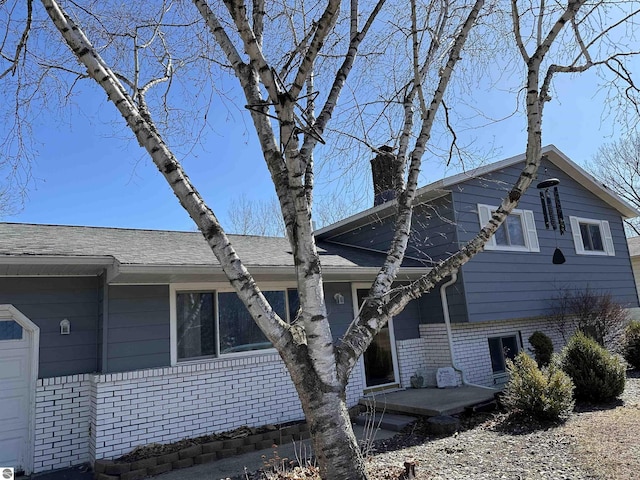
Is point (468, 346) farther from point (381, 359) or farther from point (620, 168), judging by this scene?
point (620, 168)

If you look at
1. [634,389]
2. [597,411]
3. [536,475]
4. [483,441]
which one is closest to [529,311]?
[634,389]

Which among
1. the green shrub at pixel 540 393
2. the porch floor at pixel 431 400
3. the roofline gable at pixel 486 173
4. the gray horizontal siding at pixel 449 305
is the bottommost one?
the porch floor at pixel 431 400

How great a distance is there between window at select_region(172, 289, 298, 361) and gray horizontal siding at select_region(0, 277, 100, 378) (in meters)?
1.18

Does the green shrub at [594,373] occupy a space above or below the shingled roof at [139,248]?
below

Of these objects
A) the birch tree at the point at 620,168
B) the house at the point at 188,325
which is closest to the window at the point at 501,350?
the house at the point at 188,325

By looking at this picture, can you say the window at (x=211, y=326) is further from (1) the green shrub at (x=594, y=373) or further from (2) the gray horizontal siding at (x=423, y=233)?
(1) the green shrub at (x=594, y=373)

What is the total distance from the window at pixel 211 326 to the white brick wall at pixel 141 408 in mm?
311

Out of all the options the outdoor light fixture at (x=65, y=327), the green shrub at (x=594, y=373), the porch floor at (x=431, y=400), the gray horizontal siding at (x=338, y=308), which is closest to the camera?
the outdoor light fixture at (x=65, y=327)

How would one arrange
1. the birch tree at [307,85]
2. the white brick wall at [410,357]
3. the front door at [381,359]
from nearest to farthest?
the birch tree at [307,85]
the front door at [381,359]
the white brick wall at [410,357]

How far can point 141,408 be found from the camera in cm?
604

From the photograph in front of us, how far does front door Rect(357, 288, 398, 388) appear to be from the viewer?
28.5ft

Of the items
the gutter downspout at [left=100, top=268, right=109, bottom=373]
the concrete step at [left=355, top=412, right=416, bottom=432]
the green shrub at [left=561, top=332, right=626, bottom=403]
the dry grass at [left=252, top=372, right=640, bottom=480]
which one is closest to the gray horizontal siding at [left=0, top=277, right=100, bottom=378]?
the gutter downspout at [left=100, top=268, right=109, bottom=373]

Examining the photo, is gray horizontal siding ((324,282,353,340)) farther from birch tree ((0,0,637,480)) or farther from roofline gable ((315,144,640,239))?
birch tree ((0,0,637,480))

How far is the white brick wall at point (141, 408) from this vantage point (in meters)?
5.77
